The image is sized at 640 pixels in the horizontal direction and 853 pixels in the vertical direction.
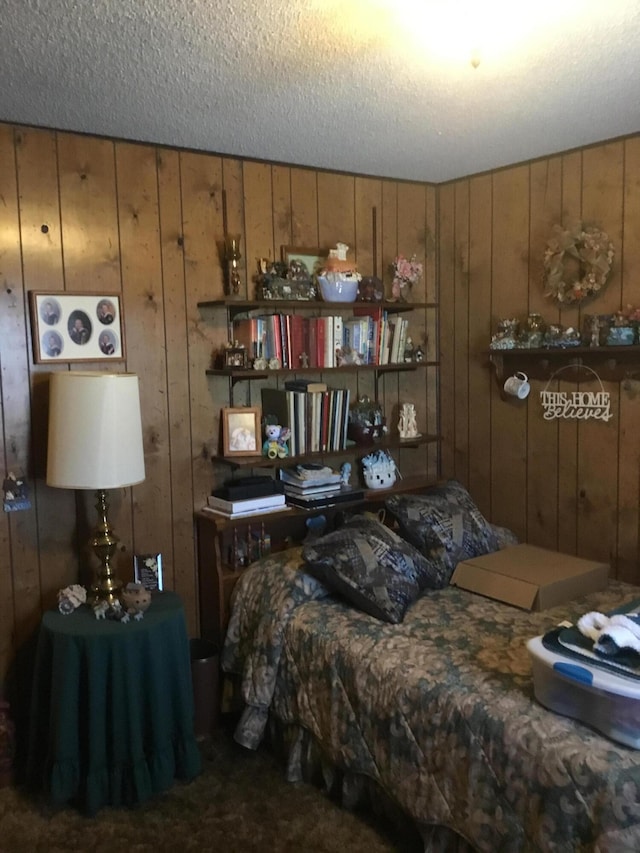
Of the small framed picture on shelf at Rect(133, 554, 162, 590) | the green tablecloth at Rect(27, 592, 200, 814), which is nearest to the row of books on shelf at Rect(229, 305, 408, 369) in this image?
the small framed picture on shelf at Rect(133, 554, 162, 590)

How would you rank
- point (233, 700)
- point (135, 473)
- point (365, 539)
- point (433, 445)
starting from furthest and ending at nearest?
1. point (433, 445)
2. point (233, 700)
3. point (365, 539)
4. point (135, 473)

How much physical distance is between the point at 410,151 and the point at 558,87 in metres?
0.82

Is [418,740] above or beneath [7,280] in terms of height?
beneath

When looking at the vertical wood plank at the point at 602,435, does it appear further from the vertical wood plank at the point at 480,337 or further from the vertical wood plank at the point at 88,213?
the vertical wood plank at the point at 88,213

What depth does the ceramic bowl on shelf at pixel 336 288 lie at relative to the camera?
3.21m

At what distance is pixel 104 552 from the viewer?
2652 millimetres

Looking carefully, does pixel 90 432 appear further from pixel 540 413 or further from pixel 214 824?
pixel 540 413

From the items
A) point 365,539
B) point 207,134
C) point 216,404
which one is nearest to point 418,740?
point 365,539

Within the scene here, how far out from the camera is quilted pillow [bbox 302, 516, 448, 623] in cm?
256

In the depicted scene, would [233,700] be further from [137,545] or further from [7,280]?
[7,280]

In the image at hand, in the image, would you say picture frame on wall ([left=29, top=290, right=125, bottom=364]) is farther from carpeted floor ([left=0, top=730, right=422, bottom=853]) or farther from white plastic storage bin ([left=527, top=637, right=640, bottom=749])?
white plastic storage bin ([left=527, top=637, right=640, bottom=749])

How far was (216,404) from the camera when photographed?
312cm

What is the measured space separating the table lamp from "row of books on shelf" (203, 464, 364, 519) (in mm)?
561

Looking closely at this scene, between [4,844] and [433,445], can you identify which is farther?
[433,445]
